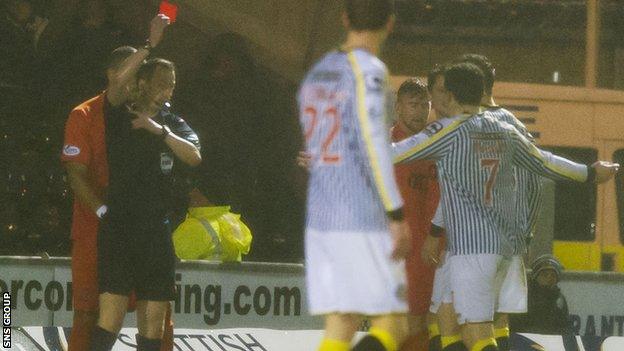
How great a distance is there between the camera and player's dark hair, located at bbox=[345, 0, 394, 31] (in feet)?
25.8

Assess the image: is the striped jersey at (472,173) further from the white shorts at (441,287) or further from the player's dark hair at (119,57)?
the player's dark hair at (119,57)

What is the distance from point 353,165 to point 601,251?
909cm

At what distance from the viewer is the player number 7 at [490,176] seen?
9.64m

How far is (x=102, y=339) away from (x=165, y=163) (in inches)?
41.7

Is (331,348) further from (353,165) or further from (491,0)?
(491,0)

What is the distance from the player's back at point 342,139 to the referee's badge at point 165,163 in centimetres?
247

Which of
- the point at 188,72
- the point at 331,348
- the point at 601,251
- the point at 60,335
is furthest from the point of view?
the point at 601,251

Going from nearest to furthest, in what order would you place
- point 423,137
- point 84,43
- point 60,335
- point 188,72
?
point 423,137, point 60,335, point 84,43, point 188,72

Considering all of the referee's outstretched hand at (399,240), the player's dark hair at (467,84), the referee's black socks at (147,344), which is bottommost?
the referee's black socks at (147,344)

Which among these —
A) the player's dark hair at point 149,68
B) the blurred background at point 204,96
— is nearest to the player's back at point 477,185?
the player's dark hair at point 149,68

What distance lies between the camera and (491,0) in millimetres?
18922

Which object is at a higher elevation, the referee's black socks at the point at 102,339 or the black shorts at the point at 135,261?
the black shorts at the point at 135,261

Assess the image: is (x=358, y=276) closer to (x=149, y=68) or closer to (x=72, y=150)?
(x=149, y=68)

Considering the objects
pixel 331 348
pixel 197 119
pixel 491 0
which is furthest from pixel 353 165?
pixel 491 0
